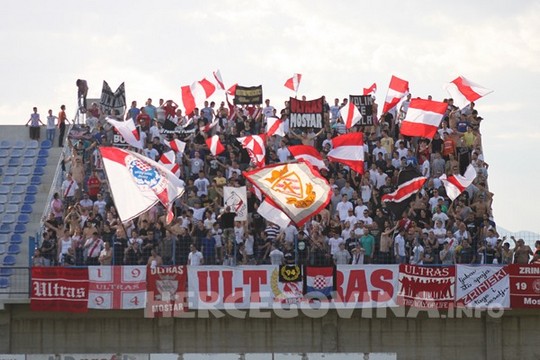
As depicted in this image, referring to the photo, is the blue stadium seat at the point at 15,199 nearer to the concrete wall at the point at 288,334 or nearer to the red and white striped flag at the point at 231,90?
the concrete wall at the point at 288,334

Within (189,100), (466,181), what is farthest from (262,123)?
(466,181)

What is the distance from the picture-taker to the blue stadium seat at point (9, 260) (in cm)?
3628

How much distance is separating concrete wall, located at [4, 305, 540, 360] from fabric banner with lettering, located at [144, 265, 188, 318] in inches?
37.4

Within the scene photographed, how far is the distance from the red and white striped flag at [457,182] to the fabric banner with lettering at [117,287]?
8.13 meters

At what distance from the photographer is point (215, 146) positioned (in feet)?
124

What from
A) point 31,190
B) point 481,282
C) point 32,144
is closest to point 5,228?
point 31,190

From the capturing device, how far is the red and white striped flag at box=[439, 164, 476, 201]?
117ft

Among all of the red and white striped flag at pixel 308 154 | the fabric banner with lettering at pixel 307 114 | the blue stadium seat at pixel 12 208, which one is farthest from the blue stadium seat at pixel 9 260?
the fabric banner with lettering at pixel 307 114

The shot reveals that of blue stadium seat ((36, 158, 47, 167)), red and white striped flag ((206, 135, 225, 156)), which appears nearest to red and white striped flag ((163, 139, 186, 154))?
red and white striped flag ((206, 135, 225, 156))

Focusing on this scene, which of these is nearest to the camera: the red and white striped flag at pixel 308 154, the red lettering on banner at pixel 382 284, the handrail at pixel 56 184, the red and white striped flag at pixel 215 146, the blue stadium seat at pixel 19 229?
the red lettering on banner at pixel 382 284

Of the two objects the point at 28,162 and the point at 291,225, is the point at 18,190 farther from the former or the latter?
the point at 291,225

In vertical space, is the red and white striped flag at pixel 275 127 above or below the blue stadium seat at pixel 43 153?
above

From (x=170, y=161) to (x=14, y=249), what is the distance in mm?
4757

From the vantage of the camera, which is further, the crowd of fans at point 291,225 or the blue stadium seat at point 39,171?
the blue stadium seat at point 39,171
